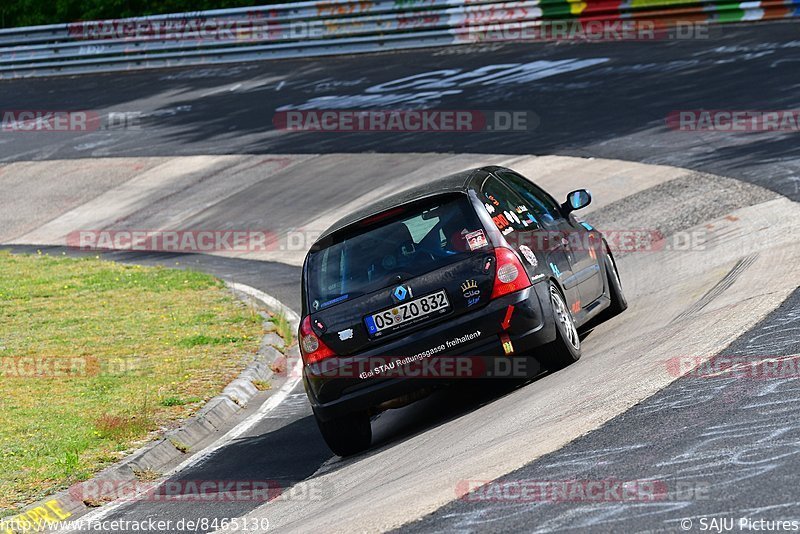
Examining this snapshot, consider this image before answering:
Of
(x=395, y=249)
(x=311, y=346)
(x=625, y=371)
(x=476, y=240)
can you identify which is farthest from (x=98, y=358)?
(x=625, y=371)

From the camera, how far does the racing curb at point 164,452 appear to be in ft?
27.2

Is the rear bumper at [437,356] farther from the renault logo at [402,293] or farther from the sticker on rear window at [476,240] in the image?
the sticker on rear window at [476,240]

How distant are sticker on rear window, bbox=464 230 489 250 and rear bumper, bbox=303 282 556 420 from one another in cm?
43

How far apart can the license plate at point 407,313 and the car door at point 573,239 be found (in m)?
1.41

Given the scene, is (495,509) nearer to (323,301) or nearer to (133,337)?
(323,301)

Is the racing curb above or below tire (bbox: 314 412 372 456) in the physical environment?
below

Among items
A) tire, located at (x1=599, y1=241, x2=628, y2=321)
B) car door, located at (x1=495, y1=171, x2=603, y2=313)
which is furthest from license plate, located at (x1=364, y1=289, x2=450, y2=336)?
tire, located at (x1=599, y1=241, x2=628, y2=321)

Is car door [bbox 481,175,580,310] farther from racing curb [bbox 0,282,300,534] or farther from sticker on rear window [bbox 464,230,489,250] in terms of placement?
racing curb [bbox 0,282,300,534]

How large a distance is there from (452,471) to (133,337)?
7.61 meters

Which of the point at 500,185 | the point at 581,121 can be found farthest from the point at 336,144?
the point at 500,185

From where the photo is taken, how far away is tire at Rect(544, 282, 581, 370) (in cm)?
870

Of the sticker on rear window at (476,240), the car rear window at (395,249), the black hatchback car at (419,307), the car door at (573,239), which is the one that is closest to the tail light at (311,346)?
the black hatchback car at (419,307)

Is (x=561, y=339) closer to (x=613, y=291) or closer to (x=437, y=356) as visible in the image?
(x=437, y=356)

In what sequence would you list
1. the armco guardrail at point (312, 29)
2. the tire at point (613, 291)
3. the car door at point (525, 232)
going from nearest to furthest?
1. the car door at point (525, 232)
2. the tire at point (613, 291)
3. the armco guardrail at point (312, 29)
